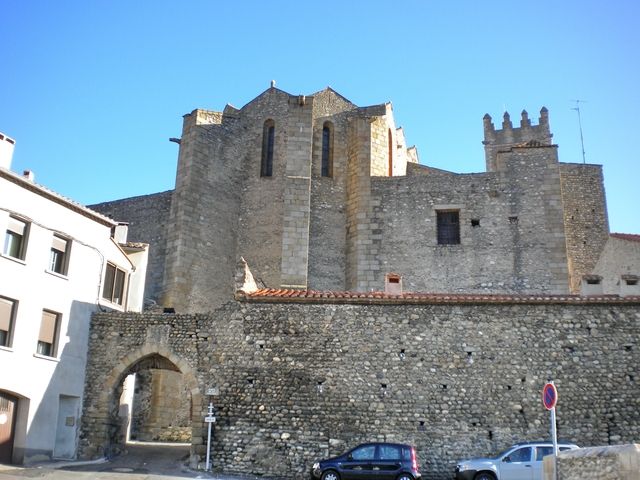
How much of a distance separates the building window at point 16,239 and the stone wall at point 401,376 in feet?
13.3

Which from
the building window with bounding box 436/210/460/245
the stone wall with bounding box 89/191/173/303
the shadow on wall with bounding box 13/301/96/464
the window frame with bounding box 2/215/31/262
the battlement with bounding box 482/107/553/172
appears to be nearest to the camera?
the shadow on wall with bounding box 13/301/96/464

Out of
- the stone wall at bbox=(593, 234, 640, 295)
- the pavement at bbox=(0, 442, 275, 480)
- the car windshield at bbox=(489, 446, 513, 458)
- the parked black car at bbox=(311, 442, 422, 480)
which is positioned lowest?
the pavement at bbox=(0, 442, 275, 480)

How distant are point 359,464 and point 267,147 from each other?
61.8ft

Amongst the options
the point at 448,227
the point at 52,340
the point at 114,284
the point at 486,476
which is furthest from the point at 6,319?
the point at 448,227

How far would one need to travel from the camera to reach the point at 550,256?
2672 centimetres

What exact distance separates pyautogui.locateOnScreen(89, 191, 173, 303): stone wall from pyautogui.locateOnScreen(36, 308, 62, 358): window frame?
9483 millimetres

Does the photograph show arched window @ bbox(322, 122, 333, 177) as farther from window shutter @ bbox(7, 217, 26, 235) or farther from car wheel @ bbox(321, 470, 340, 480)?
car wheel @ bbox(321, 470, 340, 480)

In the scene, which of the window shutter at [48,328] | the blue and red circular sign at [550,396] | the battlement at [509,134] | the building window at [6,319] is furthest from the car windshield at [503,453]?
the battlement at [509,134]

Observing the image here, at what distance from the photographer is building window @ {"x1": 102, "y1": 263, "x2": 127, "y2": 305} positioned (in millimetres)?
21125

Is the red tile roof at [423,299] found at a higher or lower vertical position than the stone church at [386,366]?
higher

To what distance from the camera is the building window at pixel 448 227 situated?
27781 millimetres

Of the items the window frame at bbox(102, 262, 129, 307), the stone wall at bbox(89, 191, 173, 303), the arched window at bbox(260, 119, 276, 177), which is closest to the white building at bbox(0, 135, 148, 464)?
the window frame at bbox(102, 262, 129, 307)

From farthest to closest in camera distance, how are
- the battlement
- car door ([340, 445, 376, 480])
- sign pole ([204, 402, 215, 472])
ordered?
1. the battlement
2. sign pole ([204, 402, 215, 472])
3. car door ([340, 445, 376, 480])

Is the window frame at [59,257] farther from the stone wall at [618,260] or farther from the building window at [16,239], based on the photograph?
the stone wall at [618,260]
